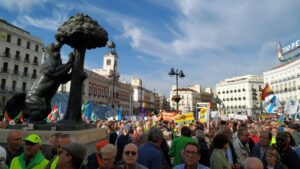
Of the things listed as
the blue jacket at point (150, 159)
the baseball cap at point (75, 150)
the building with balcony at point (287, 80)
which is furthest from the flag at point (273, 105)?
the building with balcony at point (287, 80)

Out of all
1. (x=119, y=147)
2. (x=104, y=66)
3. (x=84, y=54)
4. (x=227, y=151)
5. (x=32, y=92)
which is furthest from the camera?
(x=104, y=66)

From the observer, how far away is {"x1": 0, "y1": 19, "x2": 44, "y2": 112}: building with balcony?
41781 millimetres

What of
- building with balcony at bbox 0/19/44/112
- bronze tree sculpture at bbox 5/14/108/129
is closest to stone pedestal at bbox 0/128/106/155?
bronze tree sculpture at bbox 5/14/108/129

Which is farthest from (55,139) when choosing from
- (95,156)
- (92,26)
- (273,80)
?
(273,80)

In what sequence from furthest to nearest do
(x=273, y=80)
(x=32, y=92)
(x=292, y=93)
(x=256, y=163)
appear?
(x=273, y=80) → (x=292, y=93) → (x=32, y=92) → (x=256, y=163)

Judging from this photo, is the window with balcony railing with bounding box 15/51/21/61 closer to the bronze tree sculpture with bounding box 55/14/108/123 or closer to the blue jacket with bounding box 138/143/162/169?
the bronze tree sculpture with bounding box 55/14/108/123

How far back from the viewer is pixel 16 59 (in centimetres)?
4450

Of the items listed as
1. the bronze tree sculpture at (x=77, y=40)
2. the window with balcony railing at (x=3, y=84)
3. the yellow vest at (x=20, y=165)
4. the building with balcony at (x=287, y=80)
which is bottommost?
the yellow vest at (x=20, y=165)

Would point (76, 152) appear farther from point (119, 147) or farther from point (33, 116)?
point (33, 116)

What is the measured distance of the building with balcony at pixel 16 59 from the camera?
41.8 metres

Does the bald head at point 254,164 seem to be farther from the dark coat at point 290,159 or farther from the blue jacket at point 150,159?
the dark coat at point 290,159

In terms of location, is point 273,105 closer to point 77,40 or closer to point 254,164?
point 77,40

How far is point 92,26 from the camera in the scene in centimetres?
A: 765

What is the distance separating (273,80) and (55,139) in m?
76.2
